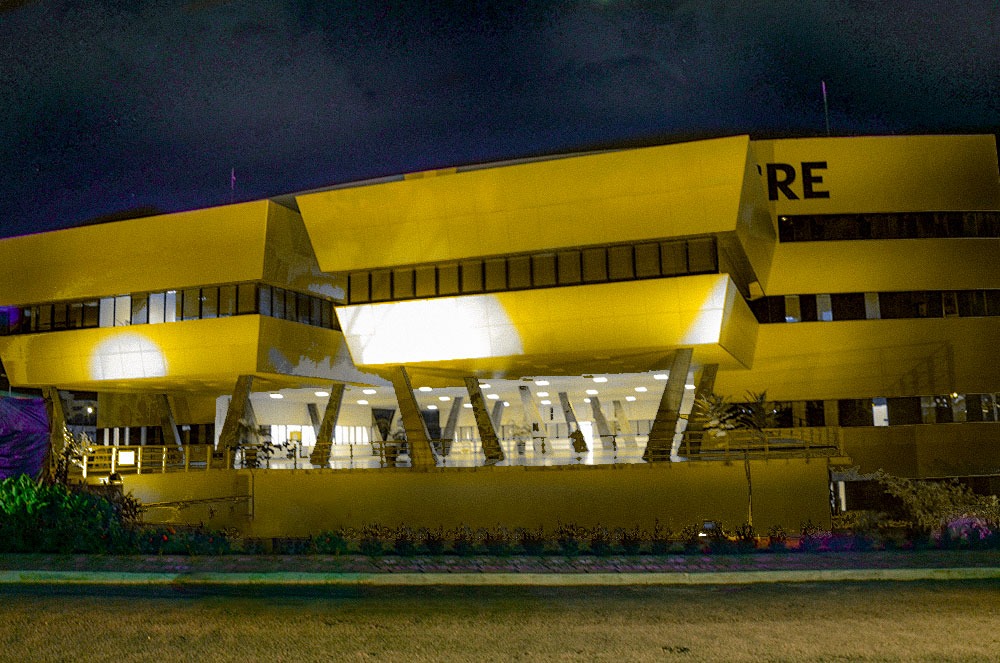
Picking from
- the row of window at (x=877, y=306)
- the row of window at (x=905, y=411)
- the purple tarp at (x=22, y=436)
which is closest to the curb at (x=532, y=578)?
the purple tarp at (x=22, y=436)

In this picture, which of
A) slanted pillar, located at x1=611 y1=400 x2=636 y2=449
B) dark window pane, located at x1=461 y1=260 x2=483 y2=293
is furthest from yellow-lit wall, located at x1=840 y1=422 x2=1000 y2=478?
dark window pane, located at x1=461 y1=260 x2=483 y2=293

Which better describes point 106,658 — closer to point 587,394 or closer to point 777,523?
Answer: point 777,523

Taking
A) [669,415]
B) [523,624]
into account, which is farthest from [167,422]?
[523,624]

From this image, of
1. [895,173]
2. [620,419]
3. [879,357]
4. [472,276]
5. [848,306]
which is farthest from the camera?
[620,419]

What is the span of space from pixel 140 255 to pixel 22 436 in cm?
1672

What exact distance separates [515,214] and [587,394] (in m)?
22.8

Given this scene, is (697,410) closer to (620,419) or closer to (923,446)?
(923,446)

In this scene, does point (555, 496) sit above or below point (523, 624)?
above

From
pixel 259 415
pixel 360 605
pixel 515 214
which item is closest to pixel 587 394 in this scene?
pixel 259 415

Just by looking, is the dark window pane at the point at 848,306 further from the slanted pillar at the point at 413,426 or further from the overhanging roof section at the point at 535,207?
the slanted pillar at the point at 413,426

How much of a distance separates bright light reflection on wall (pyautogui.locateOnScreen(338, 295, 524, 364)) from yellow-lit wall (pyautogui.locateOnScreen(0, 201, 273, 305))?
6763 millimetres

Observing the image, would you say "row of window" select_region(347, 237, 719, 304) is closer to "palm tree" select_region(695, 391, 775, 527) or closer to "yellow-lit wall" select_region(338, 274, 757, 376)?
"yellow-lit wall" select_region(338, 274, 757, 376)

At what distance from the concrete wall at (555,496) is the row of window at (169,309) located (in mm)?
9521

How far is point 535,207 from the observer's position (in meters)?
27.8
